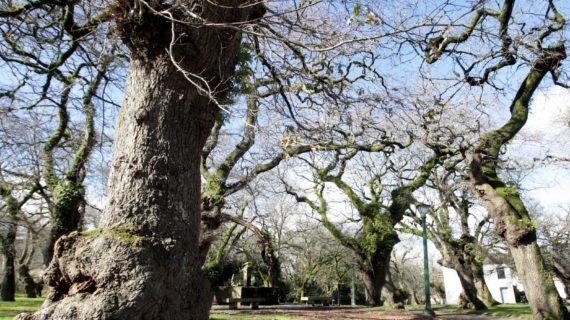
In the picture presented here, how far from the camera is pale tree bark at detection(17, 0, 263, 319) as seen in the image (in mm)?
3188

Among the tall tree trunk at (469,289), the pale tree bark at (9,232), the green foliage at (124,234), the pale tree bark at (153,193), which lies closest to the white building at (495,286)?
the tall tree trunk at (469,289)

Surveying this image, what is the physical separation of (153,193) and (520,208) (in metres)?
8.87

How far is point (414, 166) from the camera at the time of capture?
17484mm

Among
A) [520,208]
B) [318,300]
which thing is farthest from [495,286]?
[520,208]

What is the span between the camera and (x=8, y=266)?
965 inches

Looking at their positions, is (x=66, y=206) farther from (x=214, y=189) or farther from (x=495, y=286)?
(x=495, y=286)

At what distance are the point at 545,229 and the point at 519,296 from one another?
69.1ft

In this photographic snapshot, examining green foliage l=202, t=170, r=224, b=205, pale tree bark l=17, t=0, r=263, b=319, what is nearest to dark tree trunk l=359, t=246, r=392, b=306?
green foliage l=202, t=170, r=224, b=205

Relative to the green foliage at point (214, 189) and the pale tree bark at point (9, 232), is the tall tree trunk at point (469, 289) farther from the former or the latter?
the pale tree bark at point (9, 232)

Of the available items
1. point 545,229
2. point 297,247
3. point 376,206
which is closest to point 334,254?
point 297,247

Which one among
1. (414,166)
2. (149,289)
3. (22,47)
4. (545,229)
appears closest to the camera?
(149,289)

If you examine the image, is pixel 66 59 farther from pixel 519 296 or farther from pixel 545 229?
pixel 519 296

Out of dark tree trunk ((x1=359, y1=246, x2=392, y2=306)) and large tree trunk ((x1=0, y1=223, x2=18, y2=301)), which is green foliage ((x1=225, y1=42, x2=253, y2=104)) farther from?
large tree trunk ((x1=0, y1=223, x2=18, y2=301))

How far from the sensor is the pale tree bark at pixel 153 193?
319 centimetres
